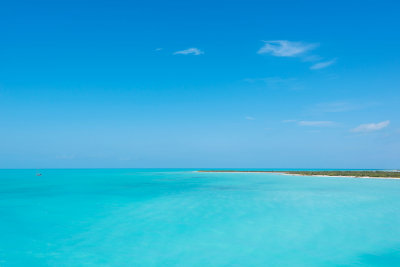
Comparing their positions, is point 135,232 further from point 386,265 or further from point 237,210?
point 386,265

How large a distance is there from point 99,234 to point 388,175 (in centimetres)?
5666

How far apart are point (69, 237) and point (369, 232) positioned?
528 inches

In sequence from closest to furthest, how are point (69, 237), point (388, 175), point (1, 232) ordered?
point (69, 237), point (1, 232), point (388, 175)

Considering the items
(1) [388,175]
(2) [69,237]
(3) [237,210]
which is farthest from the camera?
(1) [388,175]

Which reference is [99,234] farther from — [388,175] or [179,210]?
[388,175]

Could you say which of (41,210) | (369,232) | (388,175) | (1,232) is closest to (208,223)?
(369,232)

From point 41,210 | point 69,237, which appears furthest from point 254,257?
point 41,210

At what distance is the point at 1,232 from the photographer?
13.7 meters

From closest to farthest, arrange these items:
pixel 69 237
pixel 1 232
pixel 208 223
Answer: pixel 69 237 < pixel 1 232 < pixel 208 223

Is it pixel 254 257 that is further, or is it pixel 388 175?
pixel 388 175

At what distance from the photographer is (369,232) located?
13.2m

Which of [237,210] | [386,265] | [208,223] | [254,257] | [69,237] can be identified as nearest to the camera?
[386,265]

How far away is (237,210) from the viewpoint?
1861 cm

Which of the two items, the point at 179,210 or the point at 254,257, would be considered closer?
the point at 254,257
